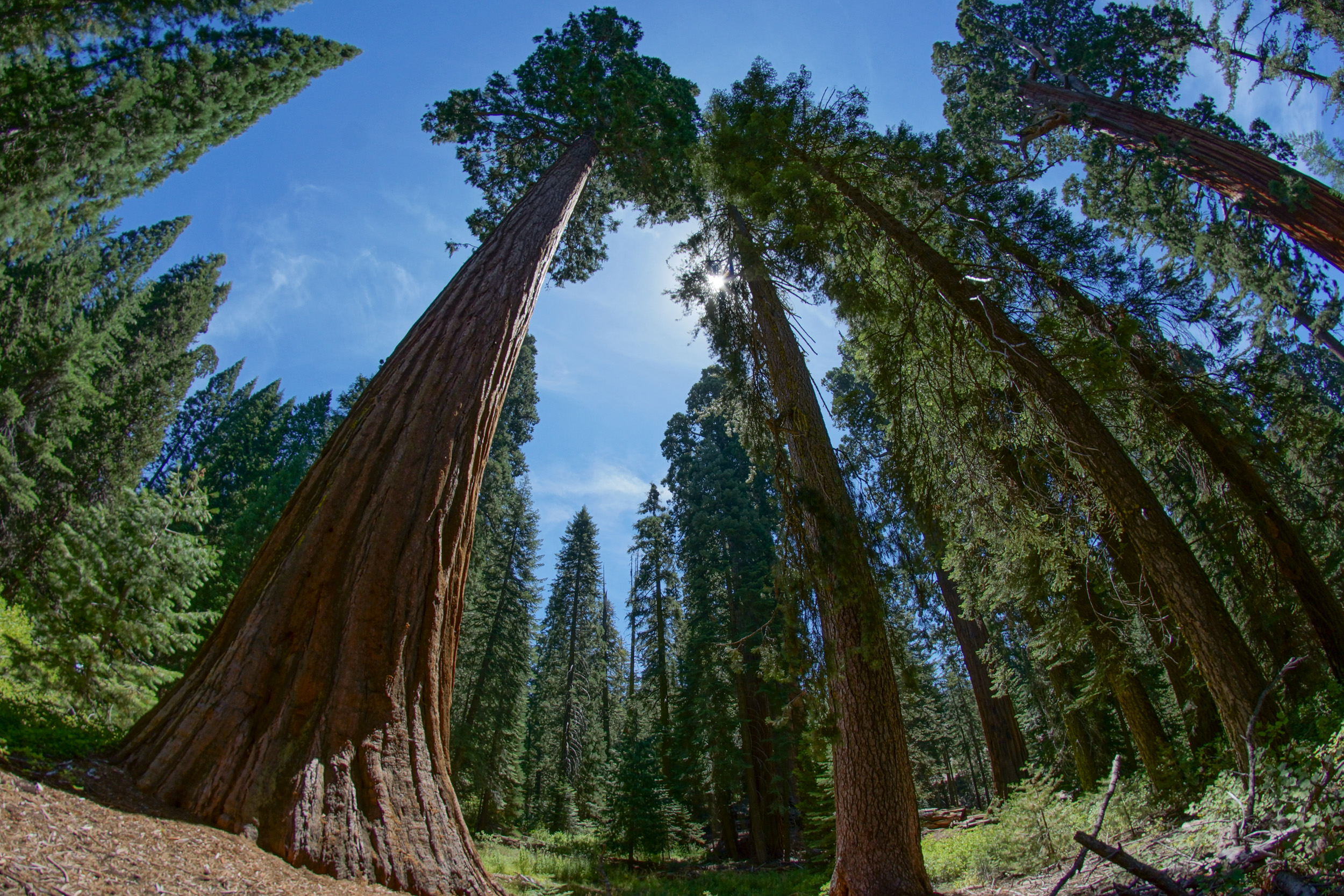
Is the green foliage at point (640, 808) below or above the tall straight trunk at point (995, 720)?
below

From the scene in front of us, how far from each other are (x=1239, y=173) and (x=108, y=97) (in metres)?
14.7

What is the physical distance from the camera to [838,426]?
21.7ft

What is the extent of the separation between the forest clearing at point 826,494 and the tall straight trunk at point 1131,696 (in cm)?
7

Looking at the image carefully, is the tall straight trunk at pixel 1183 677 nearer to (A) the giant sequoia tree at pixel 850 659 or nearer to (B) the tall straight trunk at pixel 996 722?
(B) the tall straight trunk at pixel 996 722

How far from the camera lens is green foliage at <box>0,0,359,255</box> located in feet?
21.2

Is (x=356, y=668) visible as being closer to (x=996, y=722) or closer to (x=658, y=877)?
(x=996, y=722)

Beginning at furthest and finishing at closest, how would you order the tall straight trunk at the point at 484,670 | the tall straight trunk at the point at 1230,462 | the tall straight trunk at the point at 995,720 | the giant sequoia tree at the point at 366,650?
the tall straight trunk at the point at 484,670
the tall straight trunk at the point at 995,720
the tall straight trunk at the point at 1230,462
the giant sequoia tree at the point at 366,650

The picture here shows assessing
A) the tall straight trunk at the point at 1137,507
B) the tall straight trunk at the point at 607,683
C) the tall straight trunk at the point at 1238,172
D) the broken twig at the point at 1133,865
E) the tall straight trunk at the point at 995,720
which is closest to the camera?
the broken twig at the point at 1133,865

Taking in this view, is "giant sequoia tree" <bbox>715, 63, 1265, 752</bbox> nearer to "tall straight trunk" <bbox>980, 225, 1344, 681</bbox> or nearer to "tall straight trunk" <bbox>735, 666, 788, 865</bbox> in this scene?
"tall straight trunk" <bbox>980, 225, 1344, 681</bbox>

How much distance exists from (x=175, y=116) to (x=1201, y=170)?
1450 centimetres

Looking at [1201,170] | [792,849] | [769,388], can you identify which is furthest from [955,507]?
[792,849]

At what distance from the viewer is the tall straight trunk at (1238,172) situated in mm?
6656

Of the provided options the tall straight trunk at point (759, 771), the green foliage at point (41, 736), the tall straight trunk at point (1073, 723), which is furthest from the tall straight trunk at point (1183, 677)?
the green foliage at point (41, 736)

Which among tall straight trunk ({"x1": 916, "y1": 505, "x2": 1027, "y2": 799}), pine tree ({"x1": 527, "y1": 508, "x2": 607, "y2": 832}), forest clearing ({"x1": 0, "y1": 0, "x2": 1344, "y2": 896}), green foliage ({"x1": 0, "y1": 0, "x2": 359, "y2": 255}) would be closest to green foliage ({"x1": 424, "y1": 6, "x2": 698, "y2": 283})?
forest clearing ({"x1": 0, "y1": 0, "x2": 1344, "y2": 896})
